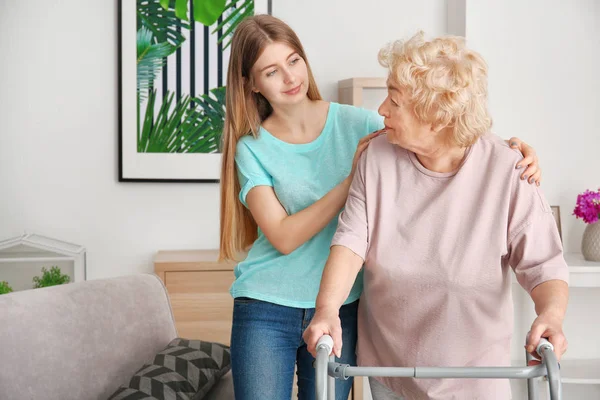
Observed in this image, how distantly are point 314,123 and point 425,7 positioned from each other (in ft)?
7.30

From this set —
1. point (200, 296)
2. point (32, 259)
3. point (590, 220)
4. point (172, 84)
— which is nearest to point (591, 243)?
point (590, 220)

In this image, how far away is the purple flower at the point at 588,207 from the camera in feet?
11.1

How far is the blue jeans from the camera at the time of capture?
69.4 inches

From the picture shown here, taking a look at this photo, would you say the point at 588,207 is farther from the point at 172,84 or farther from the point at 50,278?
the point at 50,278

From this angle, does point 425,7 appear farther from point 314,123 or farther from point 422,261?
point 422,261

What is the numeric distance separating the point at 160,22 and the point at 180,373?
204cm

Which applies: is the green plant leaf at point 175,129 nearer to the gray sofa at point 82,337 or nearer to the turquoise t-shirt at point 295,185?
the gray sofa at point 82,337

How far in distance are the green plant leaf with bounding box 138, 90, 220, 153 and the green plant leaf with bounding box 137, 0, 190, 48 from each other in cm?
27

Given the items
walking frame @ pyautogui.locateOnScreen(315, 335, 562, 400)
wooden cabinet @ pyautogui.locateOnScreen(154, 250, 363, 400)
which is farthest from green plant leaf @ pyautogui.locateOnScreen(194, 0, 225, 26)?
walking frame @ pyautogui.locateOnScreen(315, 335, 562, 400)

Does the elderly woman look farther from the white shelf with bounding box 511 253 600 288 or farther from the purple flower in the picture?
the purple flower

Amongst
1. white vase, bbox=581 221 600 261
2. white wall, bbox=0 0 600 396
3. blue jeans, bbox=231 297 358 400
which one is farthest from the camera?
white wall, bbox=0 0 600 396

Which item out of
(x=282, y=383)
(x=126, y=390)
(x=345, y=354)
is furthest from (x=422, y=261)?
(x=126, y=390)

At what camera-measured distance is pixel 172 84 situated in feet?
12.2

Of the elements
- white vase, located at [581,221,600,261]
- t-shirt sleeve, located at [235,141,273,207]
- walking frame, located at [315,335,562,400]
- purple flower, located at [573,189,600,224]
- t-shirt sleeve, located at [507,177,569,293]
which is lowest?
white vase, located at [581,221,600,261]
